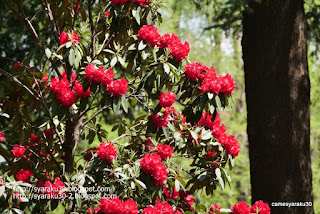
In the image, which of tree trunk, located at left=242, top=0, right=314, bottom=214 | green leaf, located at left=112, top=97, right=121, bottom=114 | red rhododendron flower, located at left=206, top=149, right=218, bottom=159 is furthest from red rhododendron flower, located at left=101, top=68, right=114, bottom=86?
tree trunk, located at left=242, top=0, right=314, bottom=214

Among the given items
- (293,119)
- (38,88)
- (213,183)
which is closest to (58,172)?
(38,88)

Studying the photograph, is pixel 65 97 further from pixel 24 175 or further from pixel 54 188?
pixel 24 175

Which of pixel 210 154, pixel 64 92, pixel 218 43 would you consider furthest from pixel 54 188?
pixel 218 43

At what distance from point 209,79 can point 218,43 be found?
241 inches

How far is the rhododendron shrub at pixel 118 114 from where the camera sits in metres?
2.93

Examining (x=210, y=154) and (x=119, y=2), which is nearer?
(x=119, y=2)

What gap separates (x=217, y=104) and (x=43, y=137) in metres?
1.50

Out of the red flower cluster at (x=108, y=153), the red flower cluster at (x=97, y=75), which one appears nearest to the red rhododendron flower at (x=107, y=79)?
the red flower cluster at (x=97, y=75)

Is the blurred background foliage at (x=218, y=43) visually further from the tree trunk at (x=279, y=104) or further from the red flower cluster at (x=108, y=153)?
the red flower cluster at (x=108, y=153)

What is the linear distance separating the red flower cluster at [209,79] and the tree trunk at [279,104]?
1.05m

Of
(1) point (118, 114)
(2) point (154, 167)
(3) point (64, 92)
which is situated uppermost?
(3) point (64, 92)

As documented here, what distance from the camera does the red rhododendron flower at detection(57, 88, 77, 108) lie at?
9.59 ft

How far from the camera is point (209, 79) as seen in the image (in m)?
3.08

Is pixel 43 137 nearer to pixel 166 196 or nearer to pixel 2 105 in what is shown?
pixel 2 105
